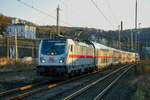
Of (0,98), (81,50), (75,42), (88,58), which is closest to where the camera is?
(0,98)

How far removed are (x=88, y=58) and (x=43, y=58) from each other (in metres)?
9.92

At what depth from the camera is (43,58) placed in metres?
26.3

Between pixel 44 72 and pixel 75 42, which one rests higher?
pixel 75 42

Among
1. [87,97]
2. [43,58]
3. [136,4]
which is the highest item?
[136,4]

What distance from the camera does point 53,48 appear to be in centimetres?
2641

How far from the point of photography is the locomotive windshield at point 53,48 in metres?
26.2

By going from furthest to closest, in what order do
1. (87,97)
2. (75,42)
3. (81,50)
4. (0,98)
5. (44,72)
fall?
(81,50), (75,42), (44,72), (87,97), (0,98)

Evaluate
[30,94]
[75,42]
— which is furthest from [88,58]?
[30,94]

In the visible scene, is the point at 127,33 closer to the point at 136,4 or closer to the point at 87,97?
the point at 136,4

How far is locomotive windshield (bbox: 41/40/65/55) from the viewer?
26234 millimetres

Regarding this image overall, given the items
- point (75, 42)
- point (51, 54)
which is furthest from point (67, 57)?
point (75, 42)

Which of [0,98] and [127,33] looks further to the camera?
[127,33]

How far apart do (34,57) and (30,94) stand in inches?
1868

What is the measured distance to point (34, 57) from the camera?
64562 mm
